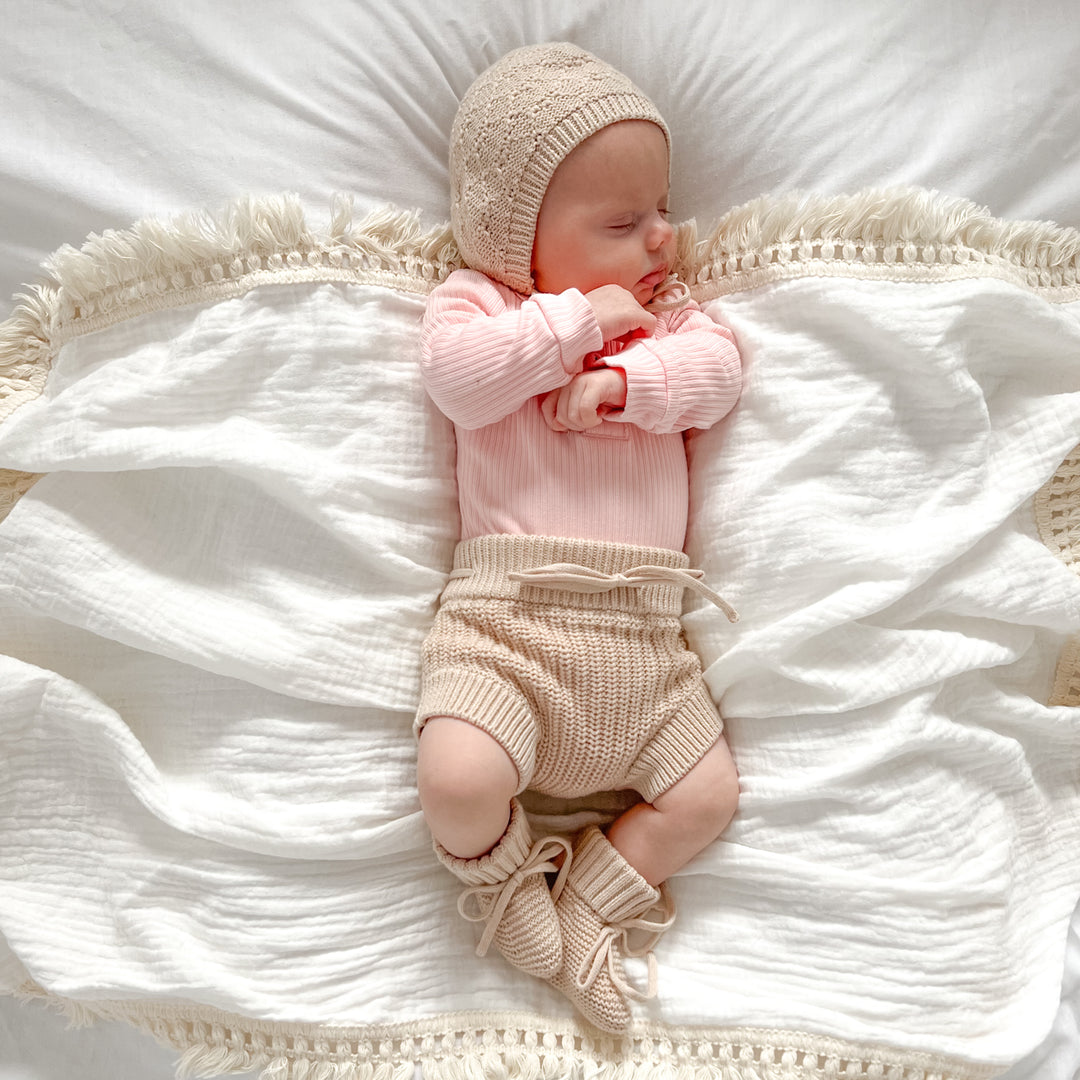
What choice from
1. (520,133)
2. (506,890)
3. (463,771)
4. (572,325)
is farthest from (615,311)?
(506,890)

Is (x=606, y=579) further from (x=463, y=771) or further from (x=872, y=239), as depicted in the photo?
(x=872, y=239)

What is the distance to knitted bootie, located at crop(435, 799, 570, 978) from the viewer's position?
101cm

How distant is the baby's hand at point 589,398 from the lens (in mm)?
1040

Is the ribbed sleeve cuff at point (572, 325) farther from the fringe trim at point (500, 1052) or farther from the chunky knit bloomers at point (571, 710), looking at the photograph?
the fringe trim at point (500, 1052)

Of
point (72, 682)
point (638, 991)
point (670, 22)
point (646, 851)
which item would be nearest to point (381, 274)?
point (670, 22)

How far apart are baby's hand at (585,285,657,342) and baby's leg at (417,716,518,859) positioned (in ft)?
1.41

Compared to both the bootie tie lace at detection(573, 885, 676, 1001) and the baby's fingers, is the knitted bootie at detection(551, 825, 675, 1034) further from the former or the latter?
the baby's fingers

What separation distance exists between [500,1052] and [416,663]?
1.30ft

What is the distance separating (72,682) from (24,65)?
0.66 meters

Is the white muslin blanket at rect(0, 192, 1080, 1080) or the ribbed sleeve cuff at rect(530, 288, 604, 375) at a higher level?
the ribbed sleeve cuff at rect(530, 288, 604, 375)

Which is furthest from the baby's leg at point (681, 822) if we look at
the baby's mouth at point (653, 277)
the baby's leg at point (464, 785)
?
the baby's mouth at point (653, 277)

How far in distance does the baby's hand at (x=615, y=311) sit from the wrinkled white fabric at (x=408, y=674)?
14cm

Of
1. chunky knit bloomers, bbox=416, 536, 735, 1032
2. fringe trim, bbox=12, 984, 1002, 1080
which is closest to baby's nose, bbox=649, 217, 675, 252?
chunky knit bloomers, bbox=416, 536, 735, 1032

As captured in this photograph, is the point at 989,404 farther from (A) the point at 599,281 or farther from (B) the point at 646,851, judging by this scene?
(B) the point at 646,851
